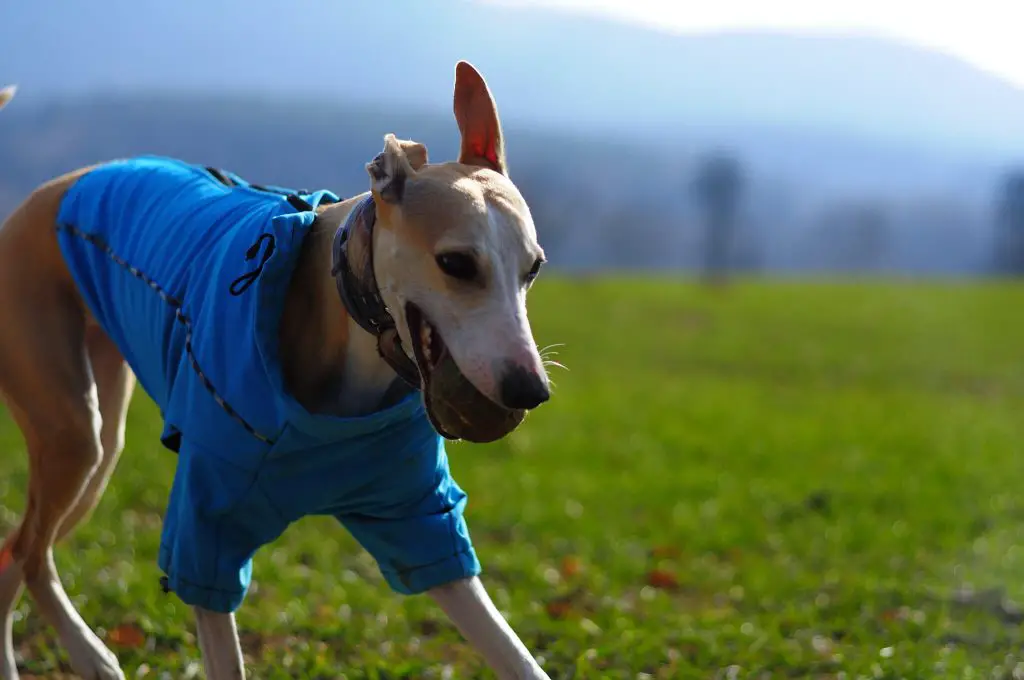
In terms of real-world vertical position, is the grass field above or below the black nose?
below

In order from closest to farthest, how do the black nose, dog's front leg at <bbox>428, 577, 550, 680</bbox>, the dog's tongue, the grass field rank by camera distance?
the black nose → the dog's tongue → dog's front leg at <bbox>428, 577, 550, 680</bbox> → the grass field

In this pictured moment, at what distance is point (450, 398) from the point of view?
2.61 meters

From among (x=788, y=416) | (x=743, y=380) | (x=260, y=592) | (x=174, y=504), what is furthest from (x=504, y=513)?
(x=743, y=380)

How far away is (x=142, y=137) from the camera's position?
4380 inches

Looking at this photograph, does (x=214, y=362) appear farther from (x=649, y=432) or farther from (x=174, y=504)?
(x=649, y=432)

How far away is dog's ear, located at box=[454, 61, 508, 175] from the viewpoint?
9.86 feet

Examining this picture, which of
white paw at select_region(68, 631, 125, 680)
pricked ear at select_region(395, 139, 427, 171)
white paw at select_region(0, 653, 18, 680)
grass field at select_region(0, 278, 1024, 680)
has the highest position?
pricked ear at select_region(395, 139, 427, 171)

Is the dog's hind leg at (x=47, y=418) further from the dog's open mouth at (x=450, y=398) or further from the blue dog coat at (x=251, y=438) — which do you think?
the dog's open mouth at (x=450, y=398)

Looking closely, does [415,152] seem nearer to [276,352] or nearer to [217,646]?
[276,352]

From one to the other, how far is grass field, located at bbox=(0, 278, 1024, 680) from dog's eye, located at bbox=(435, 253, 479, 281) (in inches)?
97.2

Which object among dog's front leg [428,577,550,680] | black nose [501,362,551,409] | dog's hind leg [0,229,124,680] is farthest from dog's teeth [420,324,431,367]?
dog's hind leg [0,229,124,680]

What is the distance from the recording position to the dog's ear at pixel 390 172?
9.00ft

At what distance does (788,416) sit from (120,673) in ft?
32.6

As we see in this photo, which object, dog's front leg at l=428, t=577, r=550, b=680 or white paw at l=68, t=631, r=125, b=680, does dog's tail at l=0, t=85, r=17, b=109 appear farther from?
dog's front leg at l=428, t=577, r=550, b=680
